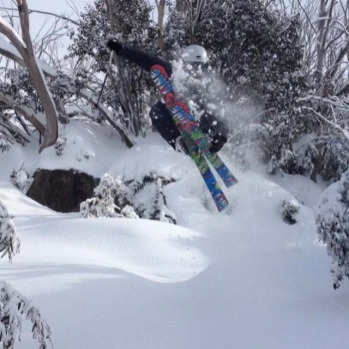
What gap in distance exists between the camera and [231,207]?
10.5 metres

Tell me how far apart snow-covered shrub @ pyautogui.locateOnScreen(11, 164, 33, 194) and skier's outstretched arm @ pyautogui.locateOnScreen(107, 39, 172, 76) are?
6.40 metres

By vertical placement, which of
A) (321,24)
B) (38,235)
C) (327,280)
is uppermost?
(321,24)

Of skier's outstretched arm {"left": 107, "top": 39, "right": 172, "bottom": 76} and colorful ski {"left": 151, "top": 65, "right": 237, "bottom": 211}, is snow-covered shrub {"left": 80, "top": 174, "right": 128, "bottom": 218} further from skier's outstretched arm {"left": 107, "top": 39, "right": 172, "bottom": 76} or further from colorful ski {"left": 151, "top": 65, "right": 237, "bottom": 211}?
skier's outstretched arm {"left": 107, "top": 39, "right": 172, "bottom": 76}

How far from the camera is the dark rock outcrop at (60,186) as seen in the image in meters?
12.4

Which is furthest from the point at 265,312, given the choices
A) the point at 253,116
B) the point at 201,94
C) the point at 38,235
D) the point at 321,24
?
the point at 321,24

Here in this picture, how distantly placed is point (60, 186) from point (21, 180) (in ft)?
2.99

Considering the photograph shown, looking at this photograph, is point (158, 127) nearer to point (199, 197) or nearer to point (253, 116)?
point (199, 197)

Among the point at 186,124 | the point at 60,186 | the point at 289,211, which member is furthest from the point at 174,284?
the point at 60,186

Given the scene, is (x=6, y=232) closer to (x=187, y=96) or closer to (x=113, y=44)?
(x=113, y=44)

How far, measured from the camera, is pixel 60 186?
12.4m

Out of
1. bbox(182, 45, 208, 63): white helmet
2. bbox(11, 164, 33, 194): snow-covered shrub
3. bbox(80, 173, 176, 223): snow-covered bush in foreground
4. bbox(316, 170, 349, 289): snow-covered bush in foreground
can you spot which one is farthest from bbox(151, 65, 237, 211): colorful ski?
bbox(11, 164, 33, 194): snow-covered shrub

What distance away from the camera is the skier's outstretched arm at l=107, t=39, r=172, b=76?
605 cm

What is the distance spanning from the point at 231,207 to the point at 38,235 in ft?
16.5

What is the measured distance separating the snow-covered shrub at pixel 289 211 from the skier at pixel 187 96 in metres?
3.60
